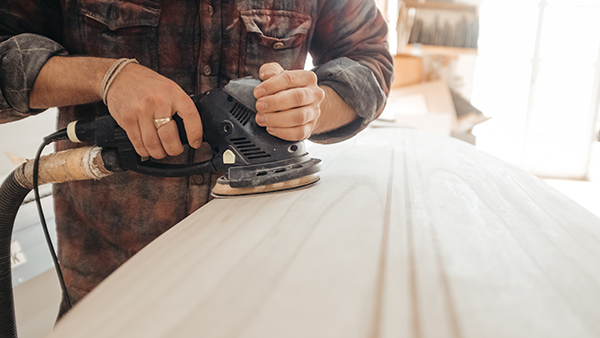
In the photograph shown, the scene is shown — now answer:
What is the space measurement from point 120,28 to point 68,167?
14.8 inches

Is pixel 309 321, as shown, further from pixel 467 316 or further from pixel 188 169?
pixel 188 169

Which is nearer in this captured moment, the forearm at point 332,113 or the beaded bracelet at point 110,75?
the beaded bracelet at point 110,75

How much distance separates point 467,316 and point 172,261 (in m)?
0.37

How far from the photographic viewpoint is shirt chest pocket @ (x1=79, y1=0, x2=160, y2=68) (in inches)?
33.5

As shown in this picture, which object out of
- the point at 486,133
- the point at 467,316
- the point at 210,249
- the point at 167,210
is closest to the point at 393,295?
the point at 467,316

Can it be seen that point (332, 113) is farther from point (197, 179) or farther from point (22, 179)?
point (22, 179)

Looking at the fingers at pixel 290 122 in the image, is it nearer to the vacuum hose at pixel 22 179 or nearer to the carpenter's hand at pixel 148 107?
the carpenter's hand at pixel 148 107

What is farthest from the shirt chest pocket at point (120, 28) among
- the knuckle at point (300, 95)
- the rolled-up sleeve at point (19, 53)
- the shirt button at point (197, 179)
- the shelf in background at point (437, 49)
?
the shelf in background at point (437, 49)

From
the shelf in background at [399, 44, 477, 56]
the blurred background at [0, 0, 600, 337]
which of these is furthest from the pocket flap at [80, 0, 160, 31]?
the blurred background at [0, 0, 600, 337]

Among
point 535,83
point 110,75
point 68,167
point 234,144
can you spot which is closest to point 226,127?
point 234,144

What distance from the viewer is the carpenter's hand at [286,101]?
2.43 feet

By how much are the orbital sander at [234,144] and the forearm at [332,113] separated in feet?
0.77

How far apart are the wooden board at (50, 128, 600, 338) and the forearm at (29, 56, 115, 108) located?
0.39 metres

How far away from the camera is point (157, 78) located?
2.37 ft
